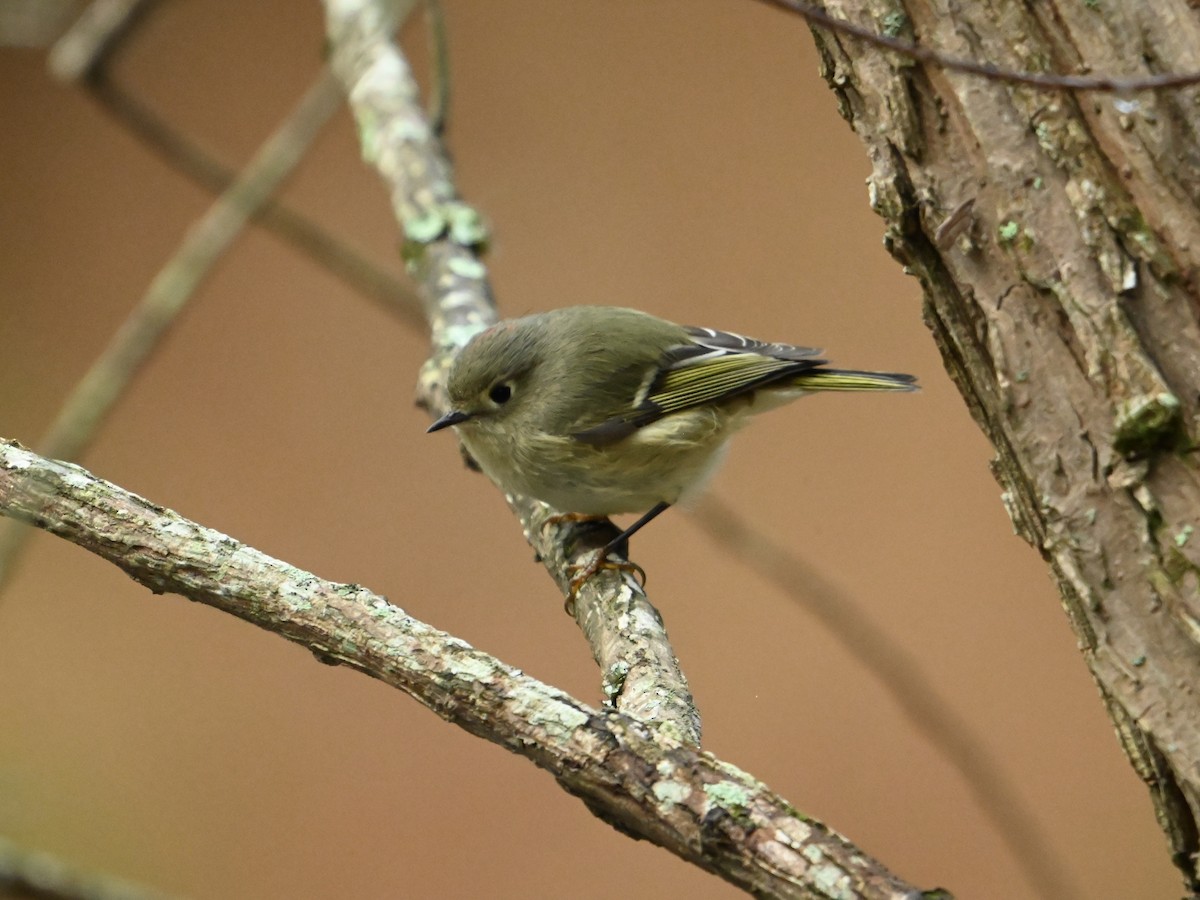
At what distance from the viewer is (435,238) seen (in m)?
2.36

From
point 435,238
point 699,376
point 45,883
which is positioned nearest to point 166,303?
point 45,883

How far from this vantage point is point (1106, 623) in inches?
39.7

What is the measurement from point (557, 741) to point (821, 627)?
235 centimetres

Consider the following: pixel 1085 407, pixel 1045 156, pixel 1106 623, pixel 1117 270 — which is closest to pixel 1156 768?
pixel 1106 623

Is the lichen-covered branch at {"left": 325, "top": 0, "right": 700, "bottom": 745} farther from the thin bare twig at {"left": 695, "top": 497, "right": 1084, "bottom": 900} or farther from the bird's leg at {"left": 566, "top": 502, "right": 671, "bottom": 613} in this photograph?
the thin bare twig at {"left": 695, "top": 497, "right": 1084, "bottom": 900}

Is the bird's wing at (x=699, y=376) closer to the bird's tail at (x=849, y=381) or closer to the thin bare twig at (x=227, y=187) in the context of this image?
the bird's tail at (x=849, y=381)

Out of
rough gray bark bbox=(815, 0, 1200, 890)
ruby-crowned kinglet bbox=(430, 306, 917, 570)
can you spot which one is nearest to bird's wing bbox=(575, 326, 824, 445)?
ruby-crowned kinglet bbox=(430, 306, 917, 570)

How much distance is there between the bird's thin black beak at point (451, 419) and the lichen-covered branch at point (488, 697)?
29.8 inches

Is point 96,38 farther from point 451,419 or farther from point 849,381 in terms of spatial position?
point 849,381

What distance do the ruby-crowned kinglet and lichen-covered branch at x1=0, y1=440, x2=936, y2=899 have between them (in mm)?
772

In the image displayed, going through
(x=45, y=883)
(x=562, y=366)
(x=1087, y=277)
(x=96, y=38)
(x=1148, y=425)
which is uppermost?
(x=96, y=38)

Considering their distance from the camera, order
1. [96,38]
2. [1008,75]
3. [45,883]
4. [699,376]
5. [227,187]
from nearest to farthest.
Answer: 1. [1008,75]
2. [45,883]
3. [227,187]
4. [96,38]
5. [699,376]

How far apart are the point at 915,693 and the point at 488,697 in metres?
1.85

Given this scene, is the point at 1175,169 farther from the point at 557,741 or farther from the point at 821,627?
the point at 821,627
